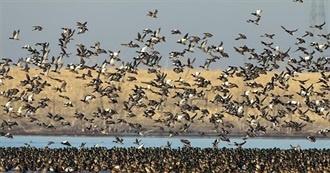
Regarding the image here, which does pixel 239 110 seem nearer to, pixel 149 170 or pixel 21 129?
pixel 149 170

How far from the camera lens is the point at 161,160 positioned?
5909 centimetres

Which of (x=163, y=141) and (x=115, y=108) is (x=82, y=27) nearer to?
(x=163, y=141)

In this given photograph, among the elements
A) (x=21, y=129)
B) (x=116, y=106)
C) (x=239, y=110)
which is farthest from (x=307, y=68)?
(x=116, y=106)

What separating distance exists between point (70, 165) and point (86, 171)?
0.98 m

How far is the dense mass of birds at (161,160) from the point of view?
55.8m

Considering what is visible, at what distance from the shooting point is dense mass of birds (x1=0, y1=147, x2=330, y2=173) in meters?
55.8

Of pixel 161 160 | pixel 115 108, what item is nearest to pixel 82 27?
pixel 161 160

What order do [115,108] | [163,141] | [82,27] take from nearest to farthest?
1. [82,27]
2. [163,141]
3. [115,108]

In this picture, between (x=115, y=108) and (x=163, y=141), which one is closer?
(x=163, y=141)

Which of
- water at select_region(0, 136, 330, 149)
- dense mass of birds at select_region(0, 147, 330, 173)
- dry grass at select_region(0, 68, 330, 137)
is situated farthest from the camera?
dry grass at select_region(0, 68, 330, 137)

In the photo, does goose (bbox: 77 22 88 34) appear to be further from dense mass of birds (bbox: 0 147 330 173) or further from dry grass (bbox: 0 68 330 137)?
dry grass (bbox: 0 68 330 137)

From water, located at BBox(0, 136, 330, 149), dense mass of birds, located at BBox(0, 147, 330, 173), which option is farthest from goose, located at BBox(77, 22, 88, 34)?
water, located at BBox(0, 136, 330, 149)

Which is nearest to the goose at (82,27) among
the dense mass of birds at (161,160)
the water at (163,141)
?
the dense mass of birds at (161,160)

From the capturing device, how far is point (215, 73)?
140 m
